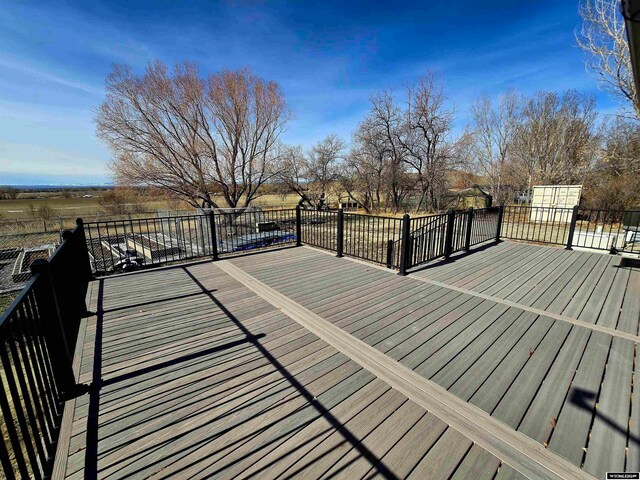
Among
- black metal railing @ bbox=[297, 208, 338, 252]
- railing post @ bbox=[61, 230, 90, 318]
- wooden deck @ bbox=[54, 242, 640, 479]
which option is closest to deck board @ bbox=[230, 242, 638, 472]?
wooden deck @ bbox=[54, 242, 640, 479]

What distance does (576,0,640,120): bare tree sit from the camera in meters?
8.40

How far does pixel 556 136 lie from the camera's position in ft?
54.6

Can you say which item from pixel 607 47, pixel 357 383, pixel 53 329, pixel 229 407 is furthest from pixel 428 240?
pixel 607 47

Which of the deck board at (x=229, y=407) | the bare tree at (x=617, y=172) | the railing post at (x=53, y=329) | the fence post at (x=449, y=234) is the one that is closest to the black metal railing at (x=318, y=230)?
the fence post at (x=449, y=234)

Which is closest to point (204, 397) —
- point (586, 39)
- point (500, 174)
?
point (586, 39)

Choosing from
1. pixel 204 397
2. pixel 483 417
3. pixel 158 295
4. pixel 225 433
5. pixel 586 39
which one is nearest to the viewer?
pixel 225 433

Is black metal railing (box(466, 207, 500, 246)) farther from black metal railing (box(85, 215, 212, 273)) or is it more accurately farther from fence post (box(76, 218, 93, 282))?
fence post (box(76, 218, 93, 282))

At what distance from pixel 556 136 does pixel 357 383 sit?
2183cm

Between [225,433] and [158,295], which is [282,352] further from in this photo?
[158,295]

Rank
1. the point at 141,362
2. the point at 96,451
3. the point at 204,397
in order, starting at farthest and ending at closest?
the point at 141,362 → the point at 204,397 → the point at 96,451

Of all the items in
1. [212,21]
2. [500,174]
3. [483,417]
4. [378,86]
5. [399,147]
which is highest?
[378,86]

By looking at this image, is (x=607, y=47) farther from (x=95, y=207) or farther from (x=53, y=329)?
(x=95, y=207)

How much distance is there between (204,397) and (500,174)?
2311cm

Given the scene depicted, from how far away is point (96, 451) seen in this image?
1.65m
